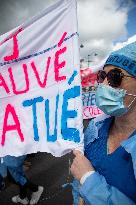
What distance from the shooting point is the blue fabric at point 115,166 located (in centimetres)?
205

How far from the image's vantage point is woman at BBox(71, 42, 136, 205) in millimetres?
2057

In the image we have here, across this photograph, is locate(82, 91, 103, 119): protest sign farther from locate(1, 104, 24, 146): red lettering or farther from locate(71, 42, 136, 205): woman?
locate(71, 42, 136, 205): woman

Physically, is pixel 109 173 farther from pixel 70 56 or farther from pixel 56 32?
pixel 56 32

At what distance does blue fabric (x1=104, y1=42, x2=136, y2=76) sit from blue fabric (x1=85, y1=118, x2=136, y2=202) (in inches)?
21.5

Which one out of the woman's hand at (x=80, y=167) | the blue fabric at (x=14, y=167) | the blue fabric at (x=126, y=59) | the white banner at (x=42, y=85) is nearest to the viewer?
the woman's hand at (x=80, y=167)

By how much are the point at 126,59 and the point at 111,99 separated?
32cm

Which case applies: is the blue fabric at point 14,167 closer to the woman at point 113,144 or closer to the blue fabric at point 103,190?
the woman at point 113,144

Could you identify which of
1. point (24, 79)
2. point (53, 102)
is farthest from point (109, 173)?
point (24, 79)

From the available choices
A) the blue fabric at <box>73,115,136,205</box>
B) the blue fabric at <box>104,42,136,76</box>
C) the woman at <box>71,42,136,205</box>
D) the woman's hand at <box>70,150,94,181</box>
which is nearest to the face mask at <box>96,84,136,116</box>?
the woman at <box>71,42,136,205</box>

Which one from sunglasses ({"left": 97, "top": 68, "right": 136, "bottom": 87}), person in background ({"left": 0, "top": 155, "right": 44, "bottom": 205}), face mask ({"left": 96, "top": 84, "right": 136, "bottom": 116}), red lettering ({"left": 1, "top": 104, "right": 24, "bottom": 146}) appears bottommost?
person in background ({"left": 0, "top": 155, "right": 44, "bottom": 205})

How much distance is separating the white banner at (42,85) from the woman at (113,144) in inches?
7.3

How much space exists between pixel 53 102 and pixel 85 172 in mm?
720

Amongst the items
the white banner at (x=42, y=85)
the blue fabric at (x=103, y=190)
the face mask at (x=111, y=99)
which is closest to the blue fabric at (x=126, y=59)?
the face mask at (x=111, y=99)

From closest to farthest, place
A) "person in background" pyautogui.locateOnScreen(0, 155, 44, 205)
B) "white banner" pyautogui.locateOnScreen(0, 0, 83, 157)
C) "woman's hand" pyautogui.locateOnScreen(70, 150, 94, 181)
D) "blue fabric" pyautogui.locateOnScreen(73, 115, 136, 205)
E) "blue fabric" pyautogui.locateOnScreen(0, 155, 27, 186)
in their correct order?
"blue fabric" pyautogui.locateOnScreen(73, 115, 136, 205), "woman's hand" pyautogui.locateOnScreen(70, 150, 94, 181), "white banner" pyautogui.locateOnScreen(0, 0, 83, 157), "blue fabric" pyautogui.locateOnScreen(0, 155, 27, 186), "person in background" pyautogui.locateOnScreen(0, 155, 44, 205)
